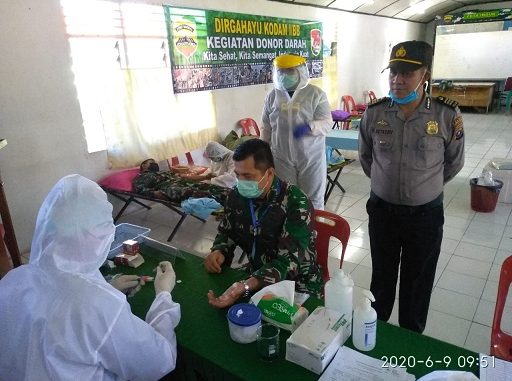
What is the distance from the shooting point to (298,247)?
156cm

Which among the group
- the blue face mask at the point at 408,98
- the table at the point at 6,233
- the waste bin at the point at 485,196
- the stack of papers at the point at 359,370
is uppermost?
the blue face mask at the point at 408,98

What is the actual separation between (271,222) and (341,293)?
0.53 m

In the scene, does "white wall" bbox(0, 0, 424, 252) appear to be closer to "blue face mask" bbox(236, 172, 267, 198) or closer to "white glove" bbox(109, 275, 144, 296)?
"white glove" bbox(109, 275, 144, 296)

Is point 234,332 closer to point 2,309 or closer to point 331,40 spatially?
point 2,309

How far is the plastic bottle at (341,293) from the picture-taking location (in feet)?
3.81

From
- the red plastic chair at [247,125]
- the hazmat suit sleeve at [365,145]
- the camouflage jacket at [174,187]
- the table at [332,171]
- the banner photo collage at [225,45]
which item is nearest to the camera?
the hazmat suit sleeve at [365,145]

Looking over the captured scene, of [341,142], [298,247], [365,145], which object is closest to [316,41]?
[341,142]

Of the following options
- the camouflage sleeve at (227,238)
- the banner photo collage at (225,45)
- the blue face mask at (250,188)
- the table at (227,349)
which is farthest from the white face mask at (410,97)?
the banner photo collage at (225,45)

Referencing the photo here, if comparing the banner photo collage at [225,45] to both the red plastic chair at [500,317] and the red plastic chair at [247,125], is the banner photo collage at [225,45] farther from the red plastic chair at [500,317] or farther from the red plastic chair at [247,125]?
the red plastic chair at [500,317]

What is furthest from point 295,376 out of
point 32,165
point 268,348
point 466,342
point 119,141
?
point 119,141

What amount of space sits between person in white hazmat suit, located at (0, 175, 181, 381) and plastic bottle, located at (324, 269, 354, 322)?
0.51m

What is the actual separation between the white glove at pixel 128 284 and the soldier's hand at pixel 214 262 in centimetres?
27

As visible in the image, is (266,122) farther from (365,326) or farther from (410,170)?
(365,326)

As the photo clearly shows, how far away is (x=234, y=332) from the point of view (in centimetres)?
116
